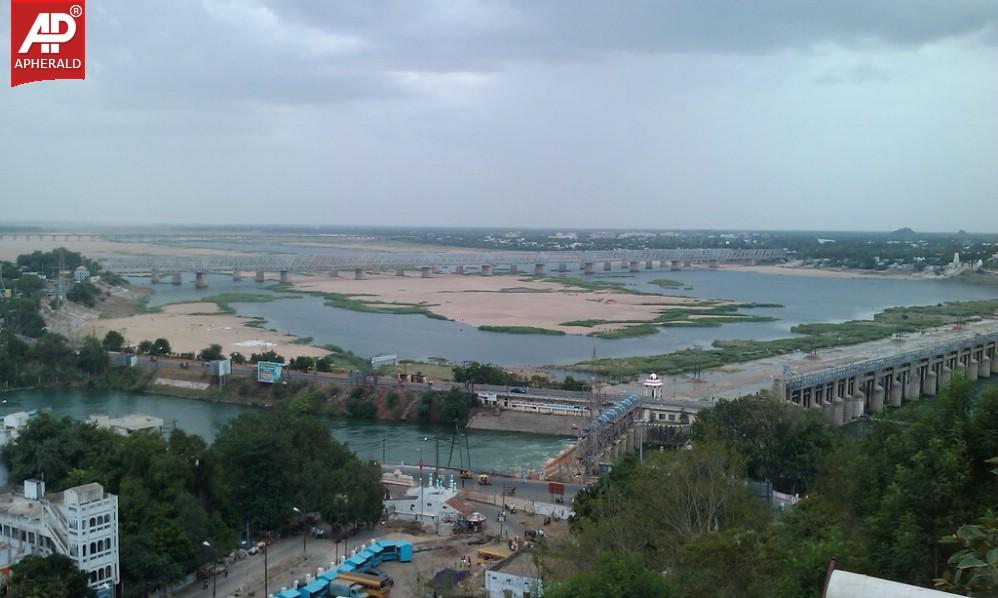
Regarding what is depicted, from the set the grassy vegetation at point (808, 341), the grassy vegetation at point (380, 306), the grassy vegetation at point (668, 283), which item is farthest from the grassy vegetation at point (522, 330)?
the grassy vegetation at point (668, 283)

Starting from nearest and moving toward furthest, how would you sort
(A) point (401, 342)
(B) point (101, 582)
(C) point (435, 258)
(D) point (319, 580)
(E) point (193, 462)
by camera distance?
(B) point (101, 582) → (D) point (319, 580) → (E) point (193, 462) → (A) point (401, 342) → (C) point (435, 258)

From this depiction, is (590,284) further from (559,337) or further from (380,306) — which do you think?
(559,337)

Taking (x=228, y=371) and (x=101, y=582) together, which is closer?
(x=101, y=582)

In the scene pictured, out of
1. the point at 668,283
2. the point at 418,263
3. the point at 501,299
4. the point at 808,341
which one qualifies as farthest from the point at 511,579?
the point at 418,263

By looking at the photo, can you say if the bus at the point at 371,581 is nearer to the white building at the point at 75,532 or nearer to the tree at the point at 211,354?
the white building at the point at 75,532

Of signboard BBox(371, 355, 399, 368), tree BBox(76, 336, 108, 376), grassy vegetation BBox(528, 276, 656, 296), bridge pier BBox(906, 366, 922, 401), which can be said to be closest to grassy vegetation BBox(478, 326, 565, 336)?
signboard BBox(371, 355, 399, 368)

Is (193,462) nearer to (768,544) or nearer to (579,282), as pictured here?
(768,544)

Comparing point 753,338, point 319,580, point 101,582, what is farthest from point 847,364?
point 101,582
